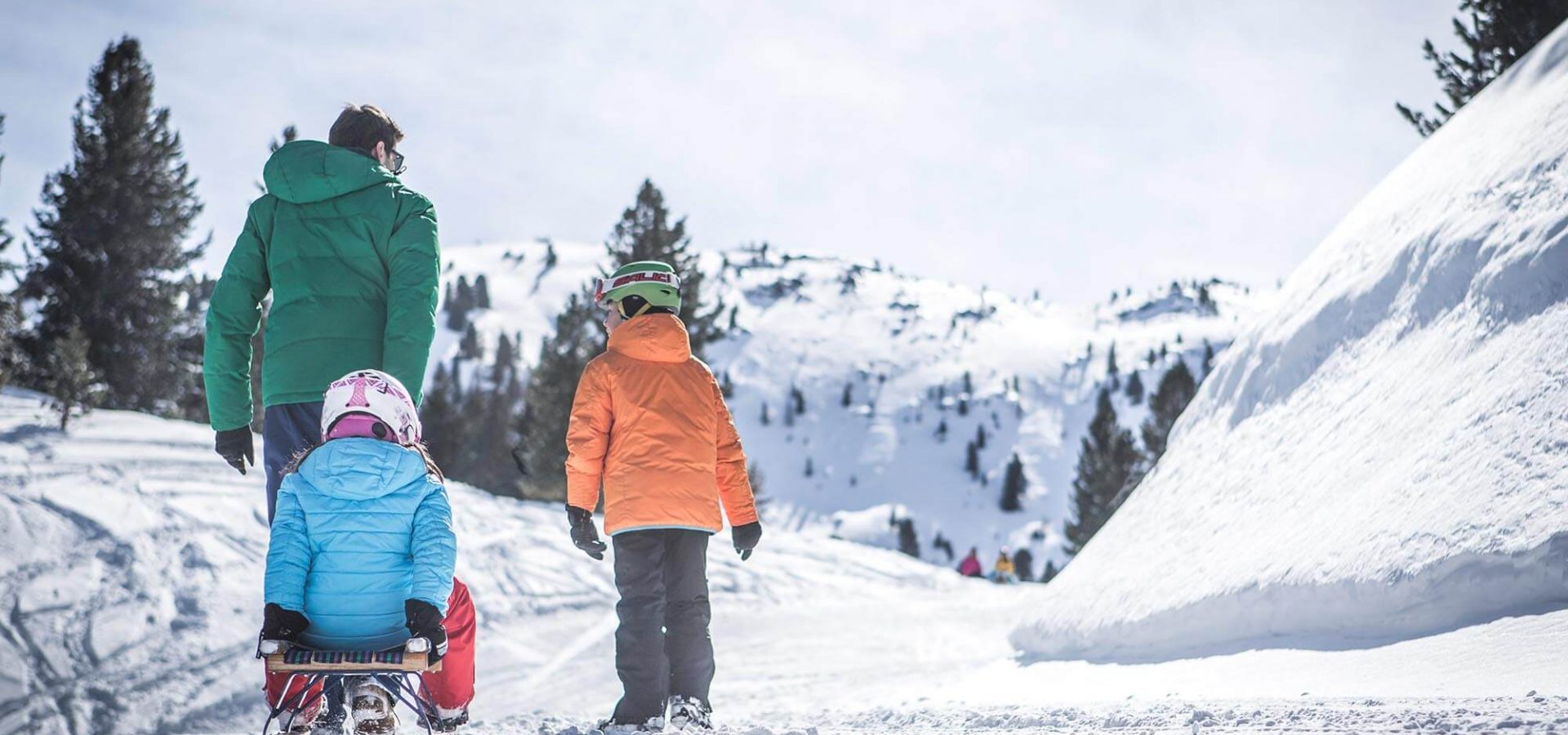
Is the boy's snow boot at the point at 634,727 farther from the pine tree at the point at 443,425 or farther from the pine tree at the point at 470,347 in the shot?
the pine tree at the point at 470,347

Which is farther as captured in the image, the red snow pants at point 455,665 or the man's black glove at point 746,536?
the man's black glove at point 746,536

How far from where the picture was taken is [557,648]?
9.60 metres

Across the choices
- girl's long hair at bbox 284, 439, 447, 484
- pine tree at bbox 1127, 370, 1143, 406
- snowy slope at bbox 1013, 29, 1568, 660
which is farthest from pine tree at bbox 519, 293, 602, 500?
pine tree at bbox 1127, 370, 1143, 406

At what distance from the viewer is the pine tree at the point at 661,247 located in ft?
74.4

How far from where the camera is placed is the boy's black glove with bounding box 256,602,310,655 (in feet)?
9.38

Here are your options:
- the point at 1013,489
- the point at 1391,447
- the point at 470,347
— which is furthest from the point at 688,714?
the point at 470,347

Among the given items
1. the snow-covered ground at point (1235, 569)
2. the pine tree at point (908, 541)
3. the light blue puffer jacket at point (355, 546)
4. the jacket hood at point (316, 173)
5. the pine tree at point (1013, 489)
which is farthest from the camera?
the pine tree at point (1013, 489)

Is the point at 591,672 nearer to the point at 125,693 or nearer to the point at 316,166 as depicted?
the point at 125,693

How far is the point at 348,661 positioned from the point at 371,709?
0.59ft

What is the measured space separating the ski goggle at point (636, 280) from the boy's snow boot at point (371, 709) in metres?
2.08

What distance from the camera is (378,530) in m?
3.11

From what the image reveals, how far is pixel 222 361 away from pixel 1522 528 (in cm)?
527

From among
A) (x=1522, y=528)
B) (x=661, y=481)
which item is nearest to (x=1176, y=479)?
(x=1522, y=528)

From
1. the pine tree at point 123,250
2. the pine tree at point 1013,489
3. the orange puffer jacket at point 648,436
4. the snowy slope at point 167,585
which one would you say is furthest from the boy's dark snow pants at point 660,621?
the pine tree at point 1013,489
